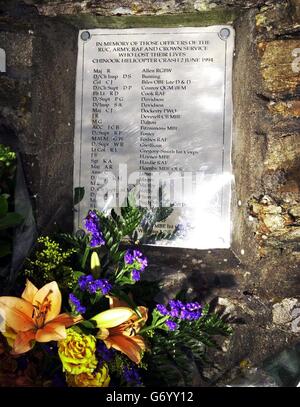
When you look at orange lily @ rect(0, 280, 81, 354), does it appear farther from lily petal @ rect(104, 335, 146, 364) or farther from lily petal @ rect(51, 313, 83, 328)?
lily petal @ rect(104, 335, 146, 364)

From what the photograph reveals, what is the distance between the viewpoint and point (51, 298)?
1.43m

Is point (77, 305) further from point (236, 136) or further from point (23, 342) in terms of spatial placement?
point (236, 136)

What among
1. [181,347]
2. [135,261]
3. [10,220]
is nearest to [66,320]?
[135,261]

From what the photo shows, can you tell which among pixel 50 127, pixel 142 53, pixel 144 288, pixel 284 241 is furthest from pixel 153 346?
pixel 142 53

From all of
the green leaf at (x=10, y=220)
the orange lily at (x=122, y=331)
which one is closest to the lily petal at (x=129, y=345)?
the orange lily at (x=122, y=331)

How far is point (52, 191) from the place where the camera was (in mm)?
2172

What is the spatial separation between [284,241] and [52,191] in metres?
1.08

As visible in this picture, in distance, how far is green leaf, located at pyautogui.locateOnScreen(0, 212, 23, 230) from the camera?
5.03ft

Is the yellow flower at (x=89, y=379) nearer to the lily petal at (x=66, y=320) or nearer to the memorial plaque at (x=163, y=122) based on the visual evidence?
the lily petal at (x=66, y=320)

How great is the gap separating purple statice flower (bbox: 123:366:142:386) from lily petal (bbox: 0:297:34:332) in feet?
1.16

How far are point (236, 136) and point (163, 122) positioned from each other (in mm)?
342

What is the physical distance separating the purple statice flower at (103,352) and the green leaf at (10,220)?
49cm

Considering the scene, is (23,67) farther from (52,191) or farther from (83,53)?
(52,191)
